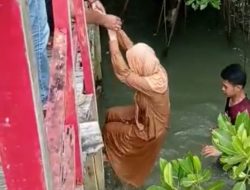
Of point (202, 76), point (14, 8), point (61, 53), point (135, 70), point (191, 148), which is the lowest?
point (191, 148)

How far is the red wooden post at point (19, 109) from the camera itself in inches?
54.0

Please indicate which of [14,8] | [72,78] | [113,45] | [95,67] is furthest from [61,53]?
[95,67]

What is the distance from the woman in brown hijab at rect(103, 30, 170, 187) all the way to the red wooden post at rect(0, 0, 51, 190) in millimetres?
2999

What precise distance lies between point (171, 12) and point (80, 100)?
4.59 meters

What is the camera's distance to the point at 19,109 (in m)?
1.45

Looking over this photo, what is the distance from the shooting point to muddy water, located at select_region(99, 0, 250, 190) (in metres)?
6.61

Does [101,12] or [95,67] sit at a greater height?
[101,12]

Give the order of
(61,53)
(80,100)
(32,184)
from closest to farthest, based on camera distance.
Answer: (32,184) → (61,53) → (80,100)

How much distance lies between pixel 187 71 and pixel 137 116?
2920 millimetres

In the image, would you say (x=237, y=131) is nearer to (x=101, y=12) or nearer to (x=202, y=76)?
(x=101, y=12)

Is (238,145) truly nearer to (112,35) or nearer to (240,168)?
(240,168)

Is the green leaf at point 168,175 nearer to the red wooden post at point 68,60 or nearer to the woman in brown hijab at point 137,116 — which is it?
the red wooden post at point 68,60

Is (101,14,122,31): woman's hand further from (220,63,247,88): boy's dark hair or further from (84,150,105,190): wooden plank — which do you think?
(220,63,247,88): boy's dark hair

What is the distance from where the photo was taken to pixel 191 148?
21.4 feet
